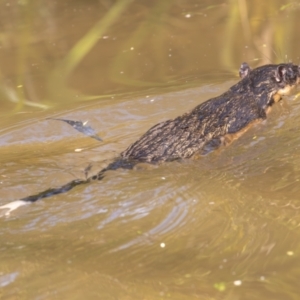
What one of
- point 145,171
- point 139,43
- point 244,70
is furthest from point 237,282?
point 139,43

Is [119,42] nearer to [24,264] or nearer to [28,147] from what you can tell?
[28,147]

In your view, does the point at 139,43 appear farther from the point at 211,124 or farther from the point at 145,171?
the point at 145,171

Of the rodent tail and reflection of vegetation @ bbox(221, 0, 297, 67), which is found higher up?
reflection of vegetation @ bbox(221, 0, 297, 67)

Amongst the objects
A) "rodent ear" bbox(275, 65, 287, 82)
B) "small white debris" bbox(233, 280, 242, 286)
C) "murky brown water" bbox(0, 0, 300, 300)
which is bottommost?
"small white debris" bbox(233, 280, 242, 286)

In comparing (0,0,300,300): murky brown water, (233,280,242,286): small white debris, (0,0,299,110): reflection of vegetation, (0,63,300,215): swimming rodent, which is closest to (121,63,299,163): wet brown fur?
(0,63,300,215): swimming rodent

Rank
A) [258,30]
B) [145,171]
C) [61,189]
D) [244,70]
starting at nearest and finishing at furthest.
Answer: [61,189] → [145,171] → [244,70] → [258,30]

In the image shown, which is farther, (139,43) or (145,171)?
(139,43)

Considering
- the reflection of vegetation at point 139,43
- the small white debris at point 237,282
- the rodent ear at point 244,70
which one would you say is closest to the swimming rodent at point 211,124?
the rodent ear at point 244,70

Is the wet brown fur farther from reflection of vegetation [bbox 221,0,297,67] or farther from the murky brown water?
reflection of vegetation [bbox 221,0,297,67]

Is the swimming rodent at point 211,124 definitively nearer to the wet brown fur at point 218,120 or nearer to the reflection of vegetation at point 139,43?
the wet brown fur at point 218,120
